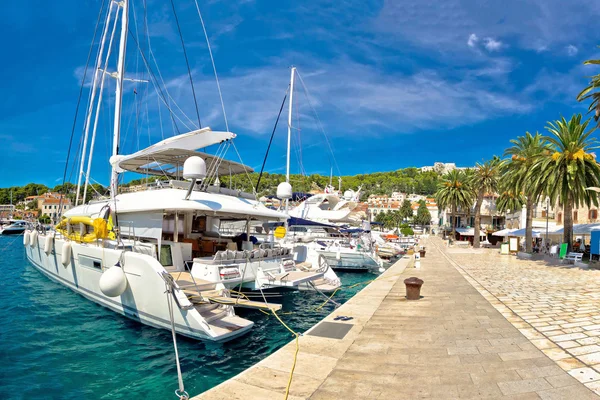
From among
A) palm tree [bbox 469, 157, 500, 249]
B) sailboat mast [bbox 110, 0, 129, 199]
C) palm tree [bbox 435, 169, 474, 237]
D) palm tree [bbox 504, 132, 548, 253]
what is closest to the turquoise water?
sailboat mast [bbox 110, 0, 129, 199]

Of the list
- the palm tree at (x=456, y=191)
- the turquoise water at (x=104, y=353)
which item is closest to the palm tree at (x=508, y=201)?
the palm tree at (x=456, y=191)

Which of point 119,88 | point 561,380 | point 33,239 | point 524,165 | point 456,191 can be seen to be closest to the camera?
point 561,380

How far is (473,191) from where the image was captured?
52.1m

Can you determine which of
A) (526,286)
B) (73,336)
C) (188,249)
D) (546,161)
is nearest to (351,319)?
(188,249)

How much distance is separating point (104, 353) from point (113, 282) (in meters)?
1.54

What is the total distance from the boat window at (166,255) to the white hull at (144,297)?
51.2 inches

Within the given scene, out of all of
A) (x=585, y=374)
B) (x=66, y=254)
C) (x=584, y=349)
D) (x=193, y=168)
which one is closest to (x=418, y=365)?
(x=585, y=374)

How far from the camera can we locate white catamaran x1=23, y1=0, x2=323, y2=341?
844cm

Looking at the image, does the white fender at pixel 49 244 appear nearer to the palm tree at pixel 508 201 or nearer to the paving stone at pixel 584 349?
the paving stone at pixel 584 349

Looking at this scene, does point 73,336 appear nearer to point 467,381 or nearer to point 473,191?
point 467,381

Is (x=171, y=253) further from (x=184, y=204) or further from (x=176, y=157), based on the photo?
(x=176, y=157)

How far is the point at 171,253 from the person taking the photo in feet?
35.8

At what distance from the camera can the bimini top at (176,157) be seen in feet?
39.4

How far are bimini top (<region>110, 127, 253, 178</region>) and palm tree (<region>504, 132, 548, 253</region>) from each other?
2094cm
